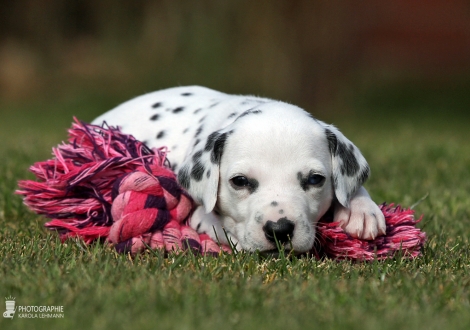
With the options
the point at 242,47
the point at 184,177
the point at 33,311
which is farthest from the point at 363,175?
the point at 242,47

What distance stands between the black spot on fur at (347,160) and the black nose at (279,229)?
2.06ft

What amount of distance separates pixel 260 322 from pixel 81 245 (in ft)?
5.43

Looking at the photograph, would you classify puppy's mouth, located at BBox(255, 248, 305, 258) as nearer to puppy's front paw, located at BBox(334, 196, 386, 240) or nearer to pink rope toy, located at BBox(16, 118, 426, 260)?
pink rope toy, located at BBox(16, 118, 426, 260)

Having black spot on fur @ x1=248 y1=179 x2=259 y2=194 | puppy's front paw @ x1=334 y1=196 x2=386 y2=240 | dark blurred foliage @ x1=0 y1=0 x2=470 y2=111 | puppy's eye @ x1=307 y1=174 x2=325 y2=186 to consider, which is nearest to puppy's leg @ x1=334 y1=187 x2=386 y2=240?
puppy's front paw @ x1=334 y1=196 x2=386 y2=240

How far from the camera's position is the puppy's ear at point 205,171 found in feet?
13.9

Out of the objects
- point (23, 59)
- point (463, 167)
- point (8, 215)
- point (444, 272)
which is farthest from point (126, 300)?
point (23, 59)

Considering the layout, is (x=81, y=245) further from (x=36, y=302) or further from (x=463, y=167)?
(x=463, y=167)

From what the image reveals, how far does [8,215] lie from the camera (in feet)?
17.6

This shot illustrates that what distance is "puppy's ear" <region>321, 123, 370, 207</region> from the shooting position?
4.20 m

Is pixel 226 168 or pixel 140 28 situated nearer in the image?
pixel 226 168

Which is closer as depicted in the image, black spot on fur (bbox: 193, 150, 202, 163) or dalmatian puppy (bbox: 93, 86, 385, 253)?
dalmatian puppy (bbox: 93, 86, 385, 253)

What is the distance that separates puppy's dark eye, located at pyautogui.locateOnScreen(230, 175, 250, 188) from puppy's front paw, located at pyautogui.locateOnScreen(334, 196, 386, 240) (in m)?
0.58

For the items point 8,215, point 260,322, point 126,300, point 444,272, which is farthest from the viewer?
point 8,215

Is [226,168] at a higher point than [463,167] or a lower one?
higher
